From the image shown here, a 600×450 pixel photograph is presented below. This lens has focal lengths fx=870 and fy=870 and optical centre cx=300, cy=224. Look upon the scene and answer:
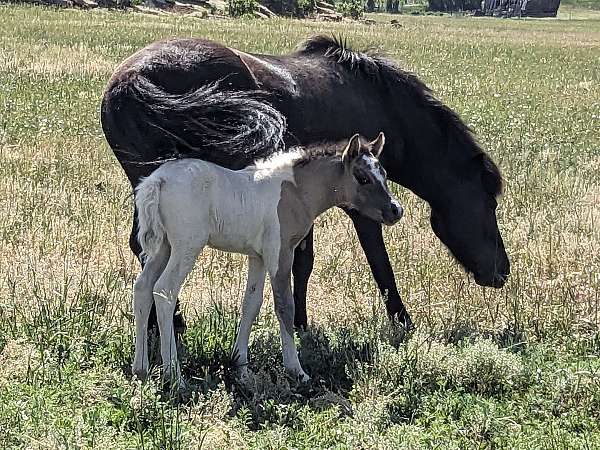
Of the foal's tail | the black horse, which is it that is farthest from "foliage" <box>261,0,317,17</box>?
the foal's tail

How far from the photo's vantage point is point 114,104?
516 cm

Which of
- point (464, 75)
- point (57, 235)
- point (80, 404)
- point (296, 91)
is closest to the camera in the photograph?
point (80, 404)

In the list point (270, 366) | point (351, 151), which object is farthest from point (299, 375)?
point (351, 151)

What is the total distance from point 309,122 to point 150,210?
67.7 inches

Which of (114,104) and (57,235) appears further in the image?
(57,235)

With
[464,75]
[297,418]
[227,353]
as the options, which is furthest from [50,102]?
[464,75]

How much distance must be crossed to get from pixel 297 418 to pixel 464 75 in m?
19.3

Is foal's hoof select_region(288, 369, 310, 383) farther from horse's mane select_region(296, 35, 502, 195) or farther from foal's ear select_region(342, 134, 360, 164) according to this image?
horse's mane select_region(296, 35, 502, 195)

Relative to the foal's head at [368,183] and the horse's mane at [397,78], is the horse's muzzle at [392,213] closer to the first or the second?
the foal's head at [368,183]

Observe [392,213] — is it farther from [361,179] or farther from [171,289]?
[171,289]

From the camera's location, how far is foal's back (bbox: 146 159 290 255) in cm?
465

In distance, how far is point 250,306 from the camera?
5.08 metres

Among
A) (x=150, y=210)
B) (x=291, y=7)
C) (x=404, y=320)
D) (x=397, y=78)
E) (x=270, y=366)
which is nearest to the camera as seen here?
(x=150, y=210)

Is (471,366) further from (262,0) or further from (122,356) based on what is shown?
(262,0)
